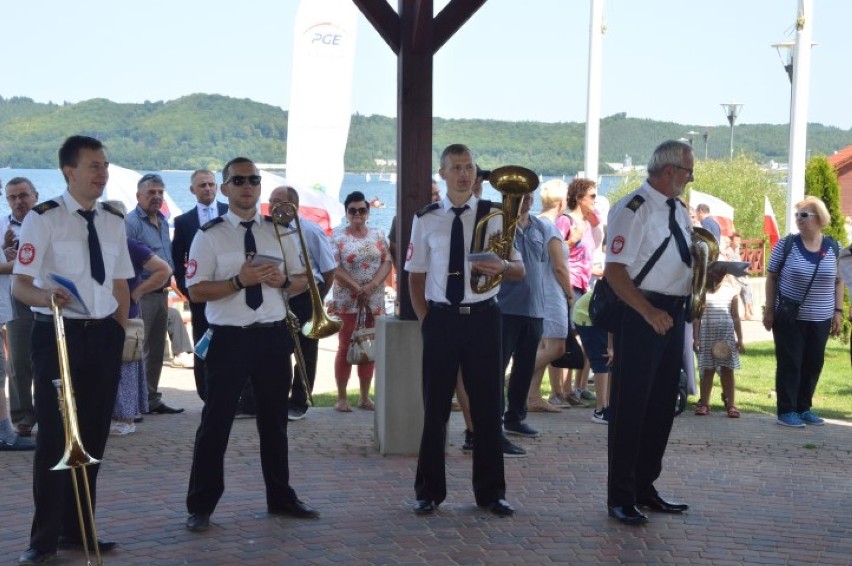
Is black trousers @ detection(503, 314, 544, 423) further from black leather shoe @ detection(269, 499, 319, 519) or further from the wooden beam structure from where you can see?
black leather shoe @ detection(269, 499, 319, 519)

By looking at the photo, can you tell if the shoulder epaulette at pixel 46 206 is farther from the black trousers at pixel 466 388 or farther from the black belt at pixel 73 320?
the black trousers at pixel 466 388

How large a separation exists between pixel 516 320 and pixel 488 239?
8.57 feet

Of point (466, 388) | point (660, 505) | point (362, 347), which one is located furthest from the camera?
point (362, 347)

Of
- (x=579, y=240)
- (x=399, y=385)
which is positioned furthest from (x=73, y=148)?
(x=579, y=240)

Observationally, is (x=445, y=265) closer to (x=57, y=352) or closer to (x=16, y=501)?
(x=57, y=352)

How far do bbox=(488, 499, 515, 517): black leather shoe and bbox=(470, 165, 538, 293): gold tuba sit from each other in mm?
1278

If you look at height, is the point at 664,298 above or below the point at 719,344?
above

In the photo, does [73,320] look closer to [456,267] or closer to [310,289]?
[310,289]

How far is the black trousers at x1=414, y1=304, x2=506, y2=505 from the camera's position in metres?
7.16

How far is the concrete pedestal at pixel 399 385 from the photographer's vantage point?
29.3 feet

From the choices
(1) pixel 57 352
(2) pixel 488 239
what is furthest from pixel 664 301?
(1) pixel 57 352

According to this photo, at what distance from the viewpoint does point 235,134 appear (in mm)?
101625

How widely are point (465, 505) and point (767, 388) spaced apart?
735cm

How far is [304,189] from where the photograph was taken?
2369 centimetres
